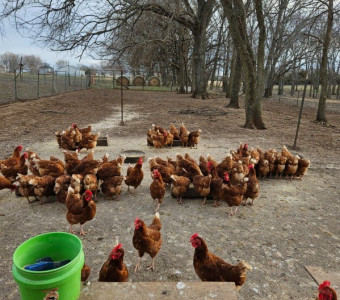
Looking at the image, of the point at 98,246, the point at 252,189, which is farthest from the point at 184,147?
the point at 98,246

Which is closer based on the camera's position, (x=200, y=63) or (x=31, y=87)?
A: (x=200, y=63)

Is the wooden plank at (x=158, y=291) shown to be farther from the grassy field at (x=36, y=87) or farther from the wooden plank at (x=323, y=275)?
the grassy field at (x=36, y=87)

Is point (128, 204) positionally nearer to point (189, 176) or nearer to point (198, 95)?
point (189, 176)

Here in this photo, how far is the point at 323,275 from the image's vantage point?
293 cm

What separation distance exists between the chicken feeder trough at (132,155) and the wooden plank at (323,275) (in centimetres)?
441

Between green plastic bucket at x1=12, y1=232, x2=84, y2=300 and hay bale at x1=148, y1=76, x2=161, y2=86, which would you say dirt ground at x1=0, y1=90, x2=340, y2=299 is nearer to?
green plastic bucket at x1=12, y1=232, x2=84, y2=300

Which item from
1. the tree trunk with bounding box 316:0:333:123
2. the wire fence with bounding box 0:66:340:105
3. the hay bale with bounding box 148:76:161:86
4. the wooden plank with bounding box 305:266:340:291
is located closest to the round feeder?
the wooden plank with bounding box 305:266:340:291

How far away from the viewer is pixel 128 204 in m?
4.61

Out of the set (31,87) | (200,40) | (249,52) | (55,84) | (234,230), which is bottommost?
(234,230)

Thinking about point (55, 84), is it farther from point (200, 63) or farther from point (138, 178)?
point (138, 178)

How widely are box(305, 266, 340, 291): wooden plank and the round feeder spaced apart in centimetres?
441

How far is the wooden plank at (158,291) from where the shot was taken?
79.2 inches

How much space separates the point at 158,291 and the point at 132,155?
5.17 metres

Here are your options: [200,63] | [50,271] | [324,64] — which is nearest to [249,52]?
[324,64]
